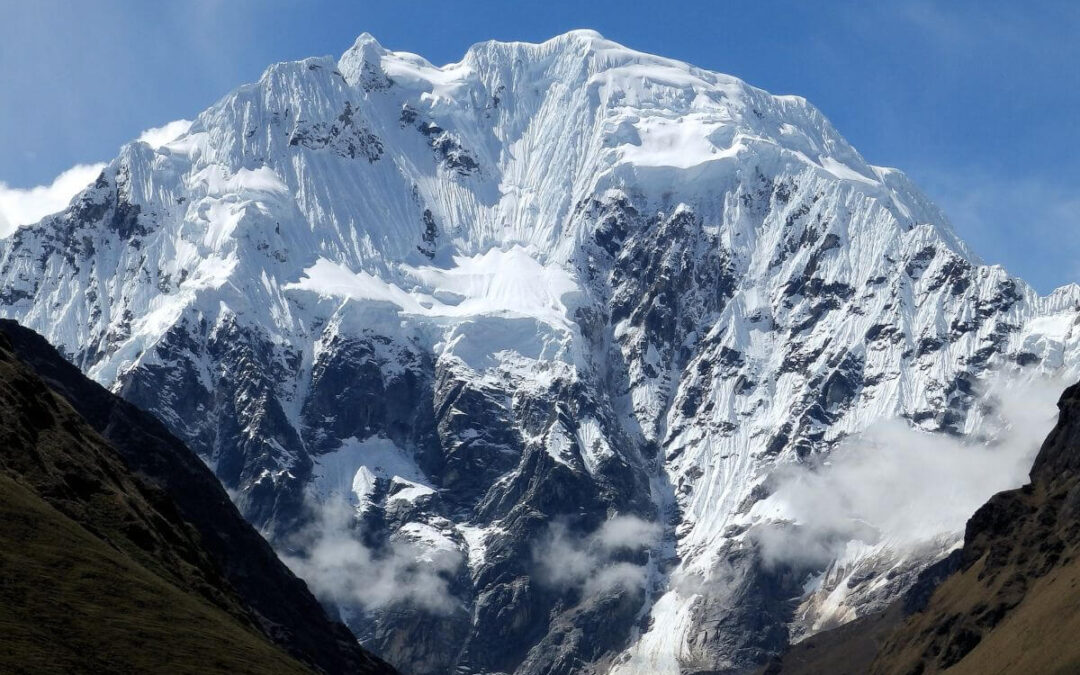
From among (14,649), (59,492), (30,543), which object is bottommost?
(14,649)

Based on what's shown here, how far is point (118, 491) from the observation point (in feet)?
638

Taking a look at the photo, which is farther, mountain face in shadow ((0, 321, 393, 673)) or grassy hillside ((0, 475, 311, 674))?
mountain face in shadow ((0, 321, 393, 673))

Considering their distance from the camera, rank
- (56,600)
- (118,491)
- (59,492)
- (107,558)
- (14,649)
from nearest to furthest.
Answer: (14,649) < (56,600) < (107,558) < (59,492) < (118,491)

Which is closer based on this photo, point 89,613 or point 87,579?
point 89,613

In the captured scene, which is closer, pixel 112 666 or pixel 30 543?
pixel 112 666

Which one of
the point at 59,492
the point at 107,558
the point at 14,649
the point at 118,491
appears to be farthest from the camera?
the point at 118,491

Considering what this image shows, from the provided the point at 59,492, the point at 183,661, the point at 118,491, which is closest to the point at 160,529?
the point at 118,491

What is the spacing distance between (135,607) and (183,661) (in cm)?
774

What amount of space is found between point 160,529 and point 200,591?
1056 cm

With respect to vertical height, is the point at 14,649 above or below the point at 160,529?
below

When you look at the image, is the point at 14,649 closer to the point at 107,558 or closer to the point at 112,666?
the point at 112,666

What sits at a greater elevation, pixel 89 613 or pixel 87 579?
pixel 87 579

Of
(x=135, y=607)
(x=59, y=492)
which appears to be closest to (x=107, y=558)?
(x=135, y=607)

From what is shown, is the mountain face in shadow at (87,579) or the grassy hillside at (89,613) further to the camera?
the mountain face in shadow at (87,579)
